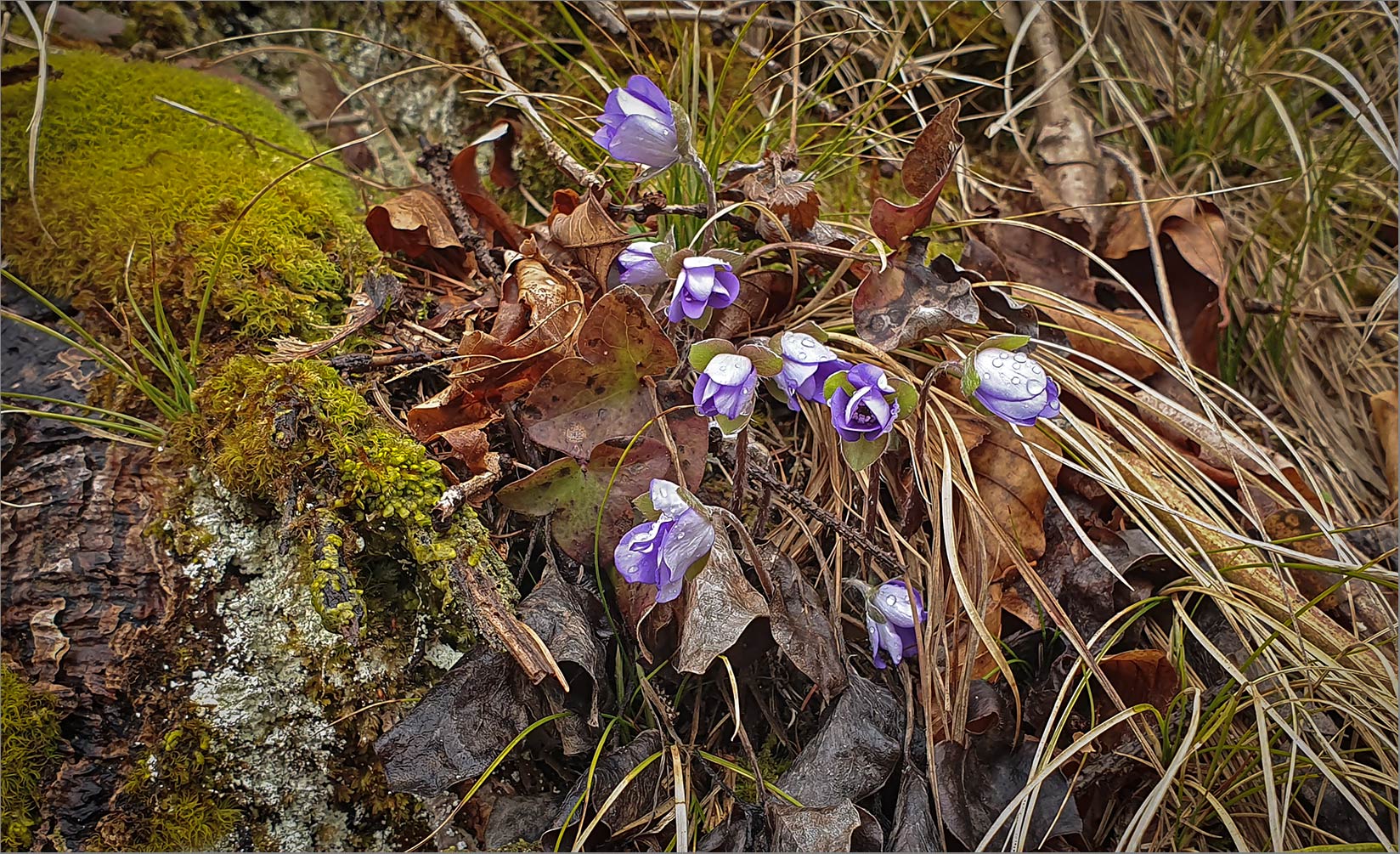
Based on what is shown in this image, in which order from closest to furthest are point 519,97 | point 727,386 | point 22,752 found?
point 727,386
point 22,752
point 519,97

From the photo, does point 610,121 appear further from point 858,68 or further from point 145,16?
point 145,16

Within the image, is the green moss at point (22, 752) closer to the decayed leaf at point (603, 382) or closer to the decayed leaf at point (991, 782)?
the decayed leaf at point (603, 382)

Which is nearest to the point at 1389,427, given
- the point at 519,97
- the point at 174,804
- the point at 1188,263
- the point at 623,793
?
the point at 1188,263

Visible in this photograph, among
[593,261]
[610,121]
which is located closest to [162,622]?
[593,261]

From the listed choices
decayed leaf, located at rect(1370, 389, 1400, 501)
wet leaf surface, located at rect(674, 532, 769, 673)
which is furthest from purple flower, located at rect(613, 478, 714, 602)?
decayed leaf, located at rect(1370, 389, 1400, 501)

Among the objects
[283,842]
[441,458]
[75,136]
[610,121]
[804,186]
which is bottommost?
[283,842]

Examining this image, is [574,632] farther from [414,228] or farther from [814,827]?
[414,228]
